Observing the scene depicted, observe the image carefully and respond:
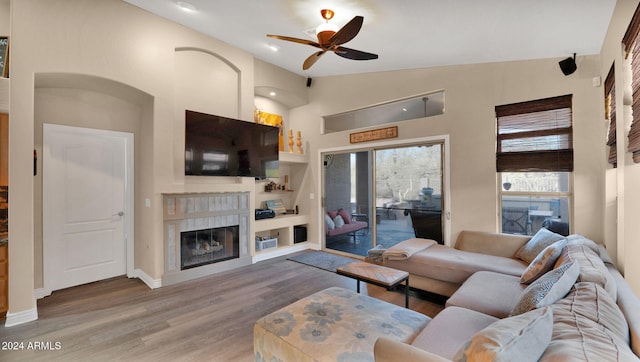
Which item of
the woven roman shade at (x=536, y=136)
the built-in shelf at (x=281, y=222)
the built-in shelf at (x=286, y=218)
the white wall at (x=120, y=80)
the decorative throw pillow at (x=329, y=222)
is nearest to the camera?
the white wall at (x=120, y=80)

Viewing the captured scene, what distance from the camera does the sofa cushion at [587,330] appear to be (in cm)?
95

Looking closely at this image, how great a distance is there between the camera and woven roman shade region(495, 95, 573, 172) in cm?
327

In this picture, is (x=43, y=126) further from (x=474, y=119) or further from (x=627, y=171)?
(x=627, y=171)

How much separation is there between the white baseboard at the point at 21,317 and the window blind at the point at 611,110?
579 centimetres

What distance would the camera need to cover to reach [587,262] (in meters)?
1.94

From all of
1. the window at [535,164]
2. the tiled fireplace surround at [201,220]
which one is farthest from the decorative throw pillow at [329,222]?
the window at [535,164]

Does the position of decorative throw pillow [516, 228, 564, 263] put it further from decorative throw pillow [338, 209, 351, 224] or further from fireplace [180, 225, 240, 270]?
fireplace [180, 225, 240, 270]

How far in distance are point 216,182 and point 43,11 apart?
274cm

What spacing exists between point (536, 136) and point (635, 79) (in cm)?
181

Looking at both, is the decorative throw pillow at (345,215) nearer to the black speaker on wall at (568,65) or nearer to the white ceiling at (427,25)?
the white ceiling at (427,25)

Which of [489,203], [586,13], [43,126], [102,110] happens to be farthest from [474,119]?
[43,126]

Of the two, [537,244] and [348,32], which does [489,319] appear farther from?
[348,32]

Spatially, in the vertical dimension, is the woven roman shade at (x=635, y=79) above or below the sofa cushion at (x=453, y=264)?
above

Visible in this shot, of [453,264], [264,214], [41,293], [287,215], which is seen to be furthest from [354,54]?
[41,293]
